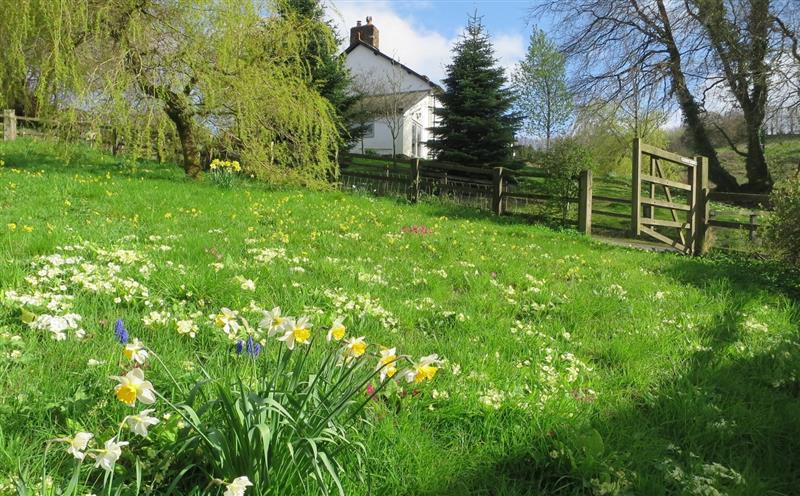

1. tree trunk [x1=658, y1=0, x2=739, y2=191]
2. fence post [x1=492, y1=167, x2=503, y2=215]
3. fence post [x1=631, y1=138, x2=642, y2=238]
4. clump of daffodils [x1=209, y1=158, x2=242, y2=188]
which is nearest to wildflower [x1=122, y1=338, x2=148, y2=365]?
fence post [x1=631, y1=138, x2=642, y2=238]

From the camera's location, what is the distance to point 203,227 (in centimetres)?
635

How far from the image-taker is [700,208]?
9.35 meters

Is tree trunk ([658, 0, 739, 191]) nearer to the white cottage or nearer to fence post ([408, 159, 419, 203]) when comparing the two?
fence post ([408, 159, 419, 203])

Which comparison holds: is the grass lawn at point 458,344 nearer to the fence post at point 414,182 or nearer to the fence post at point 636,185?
the fence post at point 636,185

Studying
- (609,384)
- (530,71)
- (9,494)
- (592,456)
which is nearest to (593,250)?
(609,384)

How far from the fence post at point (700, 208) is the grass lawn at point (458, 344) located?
2.34 m

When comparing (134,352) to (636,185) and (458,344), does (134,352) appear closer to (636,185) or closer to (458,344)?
(458,344)

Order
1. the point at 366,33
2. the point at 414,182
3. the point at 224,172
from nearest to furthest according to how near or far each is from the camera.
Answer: the point at 224,172 < the point at 414,182 < the point at 366,33

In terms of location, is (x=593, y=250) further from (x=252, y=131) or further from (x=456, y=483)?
(x=252, y=131)

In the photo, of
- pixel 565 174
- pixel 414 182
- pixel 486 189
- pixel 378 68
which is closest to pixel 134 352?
pixel 565 174

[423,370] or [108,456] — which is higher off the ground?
[423,370]

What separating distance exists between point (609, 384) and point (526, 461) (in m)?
1.07

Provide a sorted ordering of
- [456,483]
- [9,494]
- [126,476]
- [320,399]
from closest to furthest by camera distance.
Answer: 1. [9,494]
2. [126,476]
3. [320,399]
4. [456,483]

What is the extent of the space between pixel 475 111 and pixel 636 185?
11.2 metres
